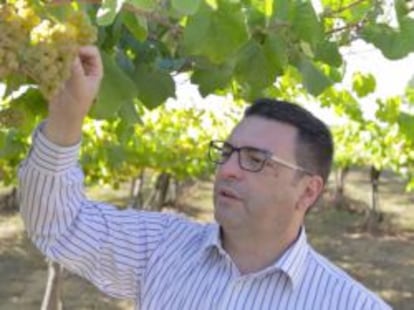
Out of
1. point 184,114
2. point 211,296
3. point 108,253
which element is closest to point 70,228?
point 108,253

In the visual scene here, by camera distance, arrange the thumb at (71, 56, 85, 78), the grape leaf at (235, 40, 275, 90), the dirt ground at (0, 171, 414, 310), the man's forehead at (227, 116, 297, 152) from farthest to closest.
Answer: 1. the dirt ground at (0, 171, 414, 310)
2. the man's forehead at (227, 116, 297, 152)
3. the grape leaf at (235, 40, 275, 90)
4. the thumb at (71, 56, 85, 78)

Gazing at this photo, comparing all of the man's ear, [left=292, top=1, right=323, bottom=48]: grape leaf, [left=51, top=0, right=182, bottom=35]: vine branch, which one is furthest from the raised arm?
[left=292, top=1, right=323, bottom=48]: grape leaf

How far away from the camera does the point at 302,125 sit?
224 centimetres

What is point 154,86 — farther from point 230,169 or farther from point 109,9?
point 109,9

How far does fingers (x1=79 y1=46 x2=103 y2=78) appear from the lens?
1.35 meters

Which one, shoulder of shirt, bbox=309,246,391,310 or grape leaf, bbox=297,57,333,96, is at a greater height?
grape leaf, bbox=297,57,333,96

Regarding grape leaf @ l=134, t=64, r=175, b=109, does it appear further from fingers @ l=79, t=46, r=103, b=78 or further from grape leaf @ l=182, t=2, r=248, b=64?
fingers @ l=79, t=46, r=103, b=78

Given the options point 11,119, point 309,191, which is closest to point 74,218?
point 309,191

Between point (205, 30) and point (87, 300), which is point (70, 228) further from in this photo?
point (87, 300)

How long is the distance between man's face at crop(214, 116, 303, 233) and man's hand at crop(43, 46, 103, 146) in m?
0.44

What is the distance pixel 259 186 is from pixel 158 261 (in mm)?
350

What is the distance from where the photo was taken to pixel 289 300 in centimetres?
206

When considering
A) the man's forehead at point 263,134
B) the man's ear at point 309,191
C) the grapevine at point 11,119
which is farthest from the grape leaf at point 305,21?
the grapevine at point 11,119

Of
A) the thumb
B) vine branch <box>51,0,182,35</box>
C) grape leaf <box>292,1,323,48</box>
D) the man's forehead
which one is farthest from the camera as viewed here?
the man's forehead
